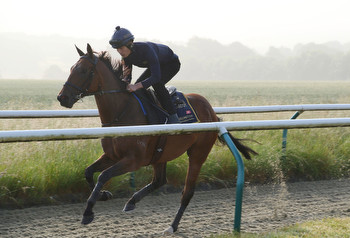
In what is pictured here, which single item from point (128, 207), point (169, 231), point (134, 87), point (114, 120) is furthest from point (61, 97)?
point (169, 231)

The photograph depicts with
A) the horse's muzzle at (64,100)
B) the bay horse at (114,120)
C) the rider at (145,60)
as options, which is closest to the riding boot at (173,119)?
the rider at (145,60)

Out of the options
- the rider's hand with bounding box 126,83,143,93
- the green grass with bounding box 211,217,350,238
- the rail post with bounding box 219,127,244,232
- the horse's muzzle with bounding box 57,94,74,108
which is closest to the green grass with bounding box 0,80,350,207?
the green grass with bounding box 211,217,350,238

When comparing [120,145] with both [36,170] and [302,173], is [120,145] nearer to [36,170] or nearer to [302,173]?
[36,170]

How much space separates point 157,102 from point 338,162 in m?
3.41

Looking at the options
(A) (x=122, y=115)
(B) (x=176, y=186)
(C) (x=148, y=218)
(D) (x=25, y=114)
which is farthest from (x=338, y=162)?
(D) (x=25, y=114)

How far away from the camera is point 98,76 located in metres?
3.84

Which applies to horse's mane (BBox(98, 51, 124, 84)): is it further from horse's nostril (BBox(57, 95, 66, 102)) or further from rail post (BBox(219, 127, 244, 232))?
rail post (BBox(219, 127, 244, 232))

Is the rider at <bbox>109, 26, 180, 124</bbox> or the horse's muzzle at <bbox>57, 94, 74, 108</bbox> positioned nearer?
the horse's muzzle at <bbox>57, 94, 74, 108</bbox>

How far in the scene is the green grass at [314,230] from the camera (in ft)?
11.0

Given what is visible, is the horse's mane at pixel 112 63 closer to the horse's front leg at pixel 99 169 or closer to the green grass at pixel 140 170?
the horse's front leg at pixel 99 169

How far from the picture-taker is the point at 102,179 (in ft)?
11.1

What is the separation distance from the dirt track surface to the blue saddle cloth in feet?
3.07

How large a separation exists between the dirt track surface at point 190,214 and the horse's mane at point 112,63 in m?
1.33

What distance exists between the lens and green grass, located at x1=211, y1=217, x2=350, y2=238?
11.0 ft
